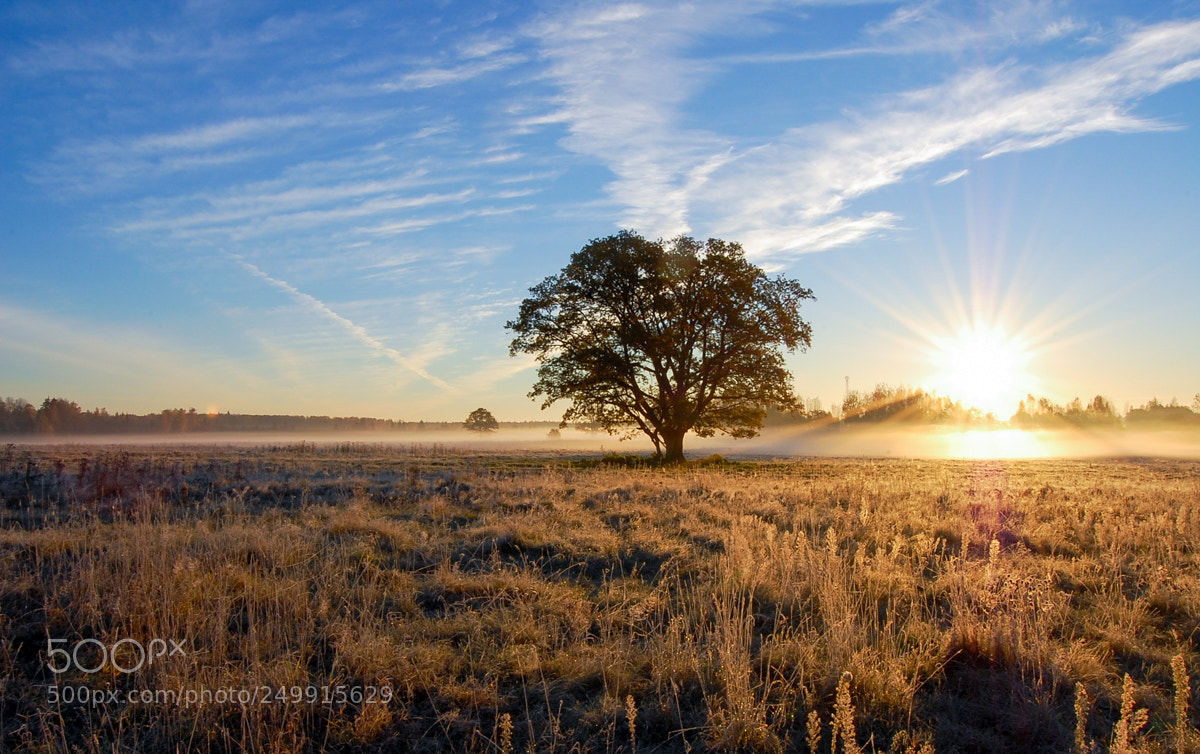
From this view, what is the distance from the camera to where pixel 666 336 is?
2862 cm

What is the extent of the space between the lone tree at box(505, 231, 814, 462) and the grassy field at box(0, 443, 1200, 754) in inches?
803

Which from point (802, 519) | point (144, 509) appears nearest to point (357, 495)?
point (144, 509)

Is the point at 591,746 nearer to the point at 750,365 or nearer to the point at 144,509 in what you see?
the point at 144,509

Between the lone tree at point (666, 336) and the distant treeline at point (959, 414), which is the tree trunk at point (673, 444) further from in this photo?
the distant treeline at point (959, 414)

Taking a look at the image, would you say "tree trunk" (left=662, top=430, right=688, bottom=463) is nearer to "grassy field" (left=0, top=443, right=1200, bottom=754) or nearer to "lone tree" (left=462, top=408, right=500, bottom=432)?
"grassy field" (left=0, top=443, right=1200, bottom=754)

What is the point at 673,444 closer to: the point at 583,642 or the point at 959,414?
the point at 583,642

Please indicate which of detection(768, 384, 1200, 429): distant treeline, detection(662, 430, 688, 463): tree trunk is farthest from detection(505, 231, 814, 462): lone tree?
detection(768, 384, 1200, 429): distant treeline

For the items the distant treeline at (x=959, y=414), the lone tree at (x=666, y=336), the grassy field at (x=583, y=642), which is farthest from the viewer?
the distant treeline at (x=959, y=414)

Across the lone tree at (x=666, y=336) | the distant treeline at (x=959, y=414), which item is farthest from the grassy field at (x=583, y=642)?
the distant treeline at (x=959, y=414)

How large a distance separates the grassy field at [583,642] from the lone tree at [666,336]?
2039 cm

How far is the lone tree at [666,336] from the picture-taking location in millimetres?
29234

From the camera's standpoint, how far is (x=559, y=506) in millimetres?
12047

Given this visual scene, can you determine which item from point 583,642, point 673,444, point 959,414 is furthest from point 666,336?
point 959,414

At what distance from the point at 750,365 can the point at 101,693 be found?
1094 inches
